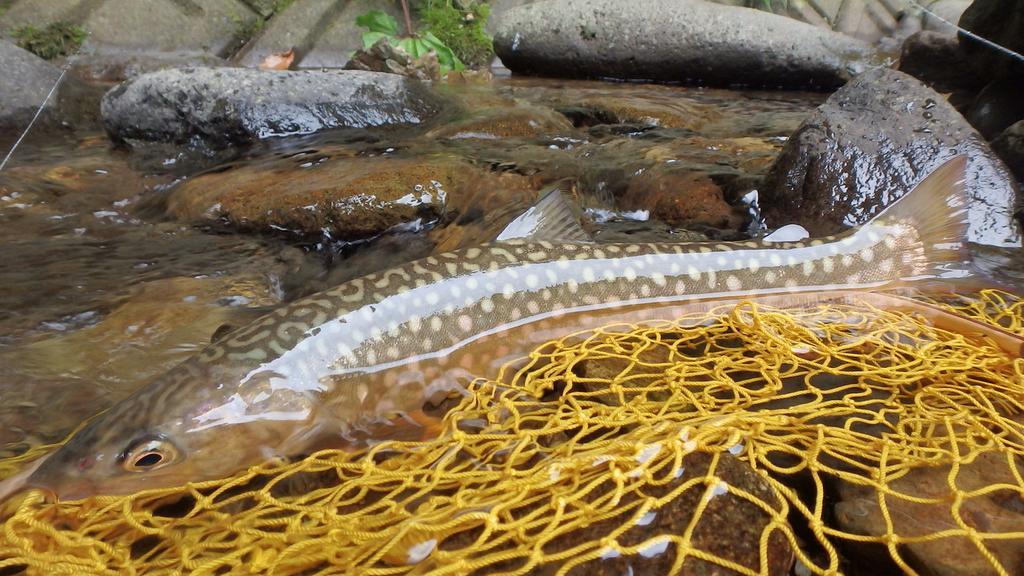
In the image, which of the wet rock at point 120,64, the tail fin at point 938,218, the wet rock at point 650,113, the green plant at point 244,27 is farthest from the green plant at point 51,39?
the tail fin at point 938,218

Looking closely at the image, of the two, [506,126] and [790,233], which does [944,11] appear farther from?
[790,233]

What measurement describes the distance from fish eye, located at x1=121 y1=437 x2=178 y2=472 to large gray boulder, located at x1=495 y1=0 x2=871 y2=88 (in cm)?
1174

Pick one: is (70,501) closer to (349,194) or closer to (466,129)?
(349,194)

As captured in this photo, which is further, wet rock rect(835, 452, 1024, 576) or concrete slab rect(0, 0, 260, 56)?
concrete slab rect(0, 0, 260, 56)

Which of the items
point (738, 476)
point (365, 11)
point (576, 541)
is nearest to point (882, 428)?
point (738, 476)

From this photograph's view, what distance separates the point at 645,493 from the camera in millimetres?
1885

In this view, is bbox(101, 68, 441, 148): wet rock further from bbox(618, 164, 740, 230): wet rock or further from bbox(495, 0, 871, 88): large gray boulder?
bbox(495, 0, 871, 88): large gray boulder

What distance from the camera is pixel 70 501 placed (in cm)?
211

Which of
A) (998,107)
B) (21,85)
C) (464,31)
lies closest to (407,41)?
(464,31)

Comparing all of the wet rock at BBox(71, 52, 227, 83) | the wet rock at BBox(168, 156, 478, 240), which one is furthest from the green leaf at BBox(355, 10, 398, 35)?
the wet rock at BBox(168, 156, 478, 240)

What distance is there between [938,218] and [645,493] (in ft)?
9.40

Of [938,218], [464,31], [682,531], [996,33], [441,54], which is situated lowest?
[682,531]

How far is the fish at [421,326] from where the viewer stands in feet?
7.59

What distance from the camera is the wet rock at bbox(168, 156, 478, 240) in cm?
495
